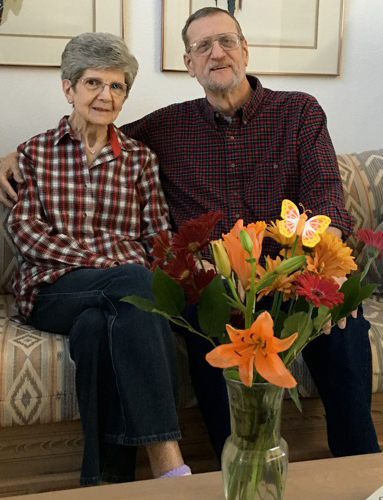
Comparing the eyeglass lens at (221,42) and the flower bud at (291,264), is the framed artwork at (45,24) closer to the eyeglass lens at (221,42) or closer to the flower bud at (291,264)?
the eyeglass lens at (221,42)

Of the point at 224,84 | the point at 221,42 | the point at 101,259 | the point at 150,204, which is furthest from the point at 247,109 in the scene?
the point at 101,259

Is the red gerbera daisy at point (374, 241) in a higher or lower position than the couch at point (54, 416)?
higher

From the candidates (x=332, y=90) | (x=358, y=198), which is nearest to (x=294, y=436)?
(x=358, y=198)

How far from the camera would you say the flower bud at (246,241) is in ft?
2.61

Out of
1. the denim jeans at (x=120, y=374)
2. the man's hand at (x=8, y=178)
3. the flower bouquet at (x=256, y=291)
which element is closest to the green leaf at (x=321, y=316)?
the flower bouquet at (x=256, y=291)

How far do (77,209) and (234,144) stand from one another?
0.52 metres

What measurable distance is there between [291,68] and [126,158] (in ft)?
2.79

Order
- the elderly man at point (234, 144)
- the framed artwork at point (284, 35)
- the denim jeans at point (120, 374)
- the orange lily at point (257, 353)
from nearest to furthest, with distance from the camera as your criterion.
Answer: the orange lily at point (257, 353) → the denim jeans at point (120, 374) → the elderly man at point (234, 144) → the framed artwork at point (284, 35)

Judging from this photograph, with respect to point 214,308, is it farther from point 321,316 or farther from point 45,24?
point 45,24

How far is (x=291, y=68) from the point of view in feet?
8.27

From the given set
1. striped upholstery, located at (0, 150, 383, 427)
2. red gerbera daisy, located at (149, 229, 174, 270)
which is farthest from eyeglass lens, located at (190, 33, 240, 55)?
red gerbera daisy, located at (149, 229, 174, 270)

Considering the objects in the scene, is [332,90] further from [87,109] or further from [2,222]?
[2,222]

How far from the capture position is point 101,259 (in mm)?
1880

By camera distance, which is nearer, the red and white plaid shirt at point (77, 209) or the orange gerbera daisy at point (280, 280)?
the orange gerbera daisy at point (280, 280)
